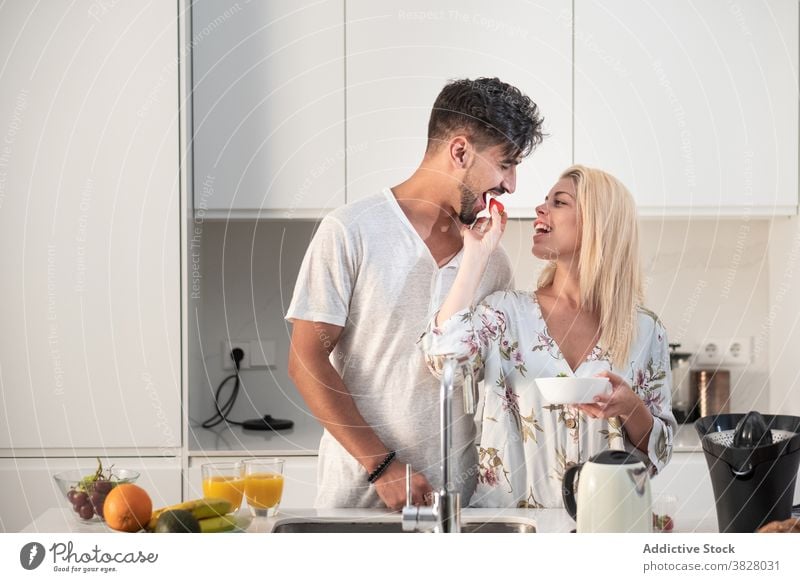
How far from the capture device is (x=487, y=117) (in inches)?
44.0

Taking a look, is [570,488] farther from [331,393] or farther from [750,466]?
[331,393]

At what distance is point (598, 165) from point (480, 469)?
0.58m

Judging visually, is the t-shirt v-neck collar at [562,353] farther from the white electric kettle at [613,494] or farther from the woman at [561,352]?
the white electric kettle at [613,494]

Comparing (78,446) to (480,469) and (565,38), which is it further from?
(565,38)

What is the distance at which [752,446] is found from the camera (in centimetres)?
76

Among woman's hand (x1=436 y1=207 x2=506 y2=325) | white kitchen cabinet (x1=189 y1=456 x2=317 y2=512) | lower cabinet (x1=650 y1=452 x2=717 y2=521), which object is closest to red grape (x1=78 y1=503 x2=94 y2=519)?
woman's hand (x1=436 y1=207 x2=506 y2=325)

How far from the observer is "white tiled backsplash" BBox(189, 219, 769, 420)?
5.01 feet

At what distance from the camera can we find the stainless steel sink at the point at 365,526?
2.90ft

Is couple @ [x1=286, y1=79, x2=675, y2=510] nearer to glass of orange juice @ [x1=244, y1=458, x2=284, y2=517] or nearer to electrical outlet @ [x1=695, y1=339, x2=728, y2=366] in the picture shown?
glass of orange juice @ [x1=244, y1=458, x2=284, y2=517]

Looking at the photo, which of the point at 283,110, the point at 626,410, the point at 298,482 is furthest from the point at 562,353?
the point at 283,110

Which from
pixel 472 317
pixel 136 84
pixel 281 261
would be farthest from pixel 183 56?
pixel 472 317

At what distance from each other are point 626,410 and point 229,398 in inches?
30.7

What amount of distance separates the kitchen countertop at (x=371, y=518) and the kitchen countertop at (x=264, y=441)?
0.44 metres

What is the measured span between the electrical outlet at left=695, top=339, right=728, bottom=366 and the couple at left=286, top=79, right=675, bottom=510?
539 millimetres
